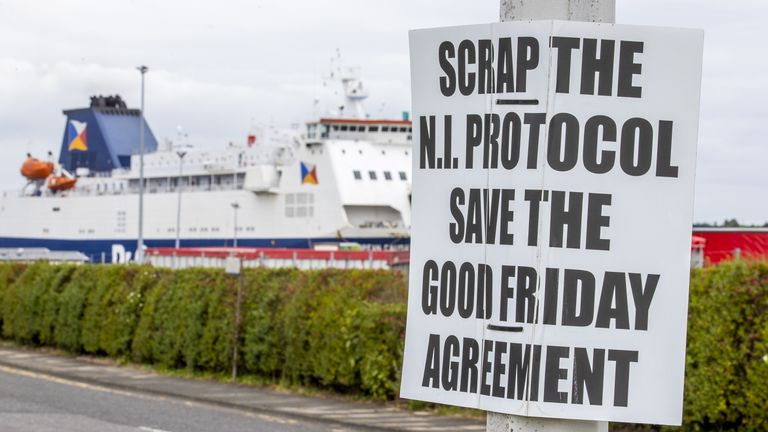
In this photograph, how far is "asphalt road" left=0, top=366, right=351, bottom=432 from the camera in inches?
484

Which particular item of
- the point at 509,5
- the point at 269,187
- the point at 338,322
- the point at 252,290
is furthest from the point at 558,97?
the point at 269,187

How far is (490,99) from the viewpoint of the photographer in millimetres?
3373

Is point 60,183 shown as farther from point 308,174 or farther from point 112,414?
point 112,414

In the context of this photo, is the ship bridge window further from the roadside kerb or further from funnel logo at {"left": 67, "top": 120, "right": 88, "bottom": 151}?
the roadside kerb

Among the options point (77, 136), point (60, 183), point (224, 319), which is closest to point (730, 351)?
point (224, 319)

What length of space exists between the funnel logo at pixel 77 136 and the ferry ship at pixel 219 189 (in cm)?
9

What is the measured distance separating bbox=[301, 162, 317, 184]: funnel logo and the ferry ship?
0.17 feet

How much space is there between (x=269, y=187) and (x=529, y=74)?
62.5m

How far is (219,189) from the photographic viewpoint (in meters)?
69.8

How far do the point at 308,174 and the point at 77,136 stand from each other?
958 inches

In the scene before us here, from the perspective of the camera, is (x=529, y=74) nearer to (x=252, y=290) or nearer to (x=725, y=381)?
(x=725, y=381)

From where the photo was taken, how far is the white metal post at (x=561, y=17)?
10.8 ft

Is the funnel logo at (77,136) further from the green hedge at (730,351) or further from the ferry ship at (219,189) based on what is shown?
the green hedge at (730,351)

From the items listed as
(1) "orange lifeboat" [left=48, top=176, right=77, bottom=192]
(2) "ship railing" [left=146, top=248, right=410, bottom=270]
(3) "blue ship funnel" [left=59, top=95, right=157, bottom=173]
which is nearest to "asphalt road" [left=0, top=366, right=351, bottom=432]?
(2) "ship railing" [left=146, top=248, right=410, bottom=270]
